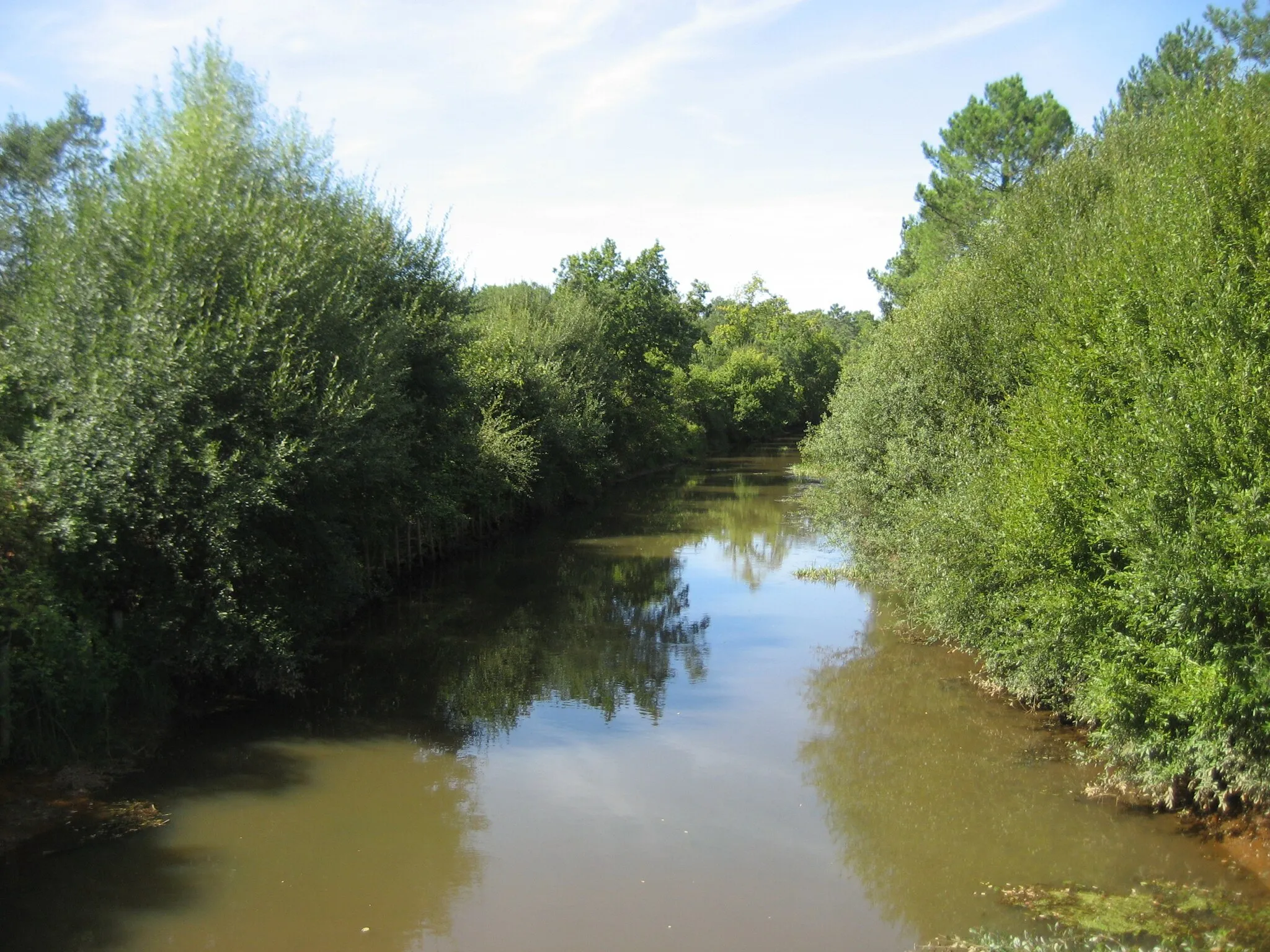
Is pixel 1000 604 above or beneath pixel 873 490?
beneath

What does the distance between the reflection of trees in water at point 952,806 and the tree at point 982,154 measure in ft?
67.8

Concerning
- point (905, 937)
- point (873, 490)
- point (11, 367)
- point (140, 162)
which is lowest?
point (905, 937)

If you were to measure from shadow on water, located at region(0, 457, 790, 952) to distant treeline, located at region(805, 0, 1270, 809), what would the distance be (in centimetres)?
579

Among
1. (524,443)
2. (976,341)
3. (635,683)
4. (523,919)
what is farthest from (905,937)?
(524,443)

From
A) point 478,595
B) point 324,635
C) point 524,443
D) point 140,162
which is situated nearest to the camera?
point 140,162

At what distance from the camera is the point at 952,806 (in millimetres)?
12969

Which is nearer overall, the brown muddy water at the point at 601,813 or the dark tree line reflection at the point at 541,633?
the brown muddy water at the point at 601,813

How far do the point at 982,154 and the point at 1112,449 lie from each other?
2813 centimetres

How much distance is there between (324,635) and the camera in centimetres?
2061

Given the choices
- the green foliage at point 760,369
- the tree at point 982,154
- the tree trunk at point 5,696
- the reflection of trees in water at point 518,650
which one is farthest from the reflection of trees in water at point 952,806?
the green foliage at point 760,369

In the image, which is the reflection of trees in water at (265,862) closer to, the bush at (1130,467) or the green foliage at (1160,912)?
the green foliage at (1160,912)

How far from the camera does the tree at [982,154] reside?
116 feet

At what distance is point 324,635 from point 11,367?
337 inches

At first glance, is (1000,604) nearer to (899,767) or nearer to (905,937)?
(899,767)
